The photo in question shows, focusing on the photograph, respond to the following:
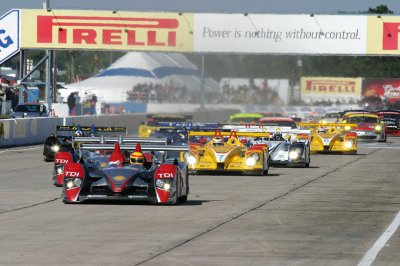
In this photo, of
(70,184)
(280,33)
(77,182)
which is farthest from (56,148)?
(280,33)

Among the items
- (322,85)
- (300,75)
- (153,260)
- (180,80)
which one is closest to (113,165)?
(153,260)

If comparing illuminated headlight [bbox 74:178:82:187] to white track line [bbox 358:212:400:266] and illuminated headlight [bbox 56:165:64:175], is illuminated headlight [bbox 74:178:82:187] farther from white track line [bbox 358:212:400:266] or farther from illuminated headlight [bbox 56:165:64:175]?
white track line [bbox 358:212:400:266]

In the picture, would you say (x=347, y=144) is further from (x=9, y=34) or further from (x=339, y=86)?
(x=339, y=86)

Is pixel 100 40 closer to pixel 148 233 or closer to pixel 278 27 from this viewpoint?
pixel 278 27

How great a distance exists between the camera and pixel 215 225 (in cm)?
1708

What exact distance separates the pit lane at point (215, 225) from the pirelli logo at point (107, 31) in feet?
103

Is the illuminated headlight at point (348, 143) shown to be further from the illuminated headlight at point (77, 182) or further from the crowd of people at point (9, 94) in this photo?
the crowd of people at point (9, 94)

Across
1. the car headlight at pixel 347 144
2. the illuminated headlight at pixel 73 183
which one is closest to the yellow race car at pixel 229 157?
the illuminated headlight at pixel 73 183

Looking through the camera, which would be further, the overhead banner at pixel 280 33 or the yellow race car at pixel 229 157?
the overhead banner at pixel 280 33

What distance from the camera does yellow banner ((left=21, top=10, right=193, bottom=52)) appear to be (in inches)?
2331

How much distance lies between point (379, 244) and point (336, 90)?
311 ft

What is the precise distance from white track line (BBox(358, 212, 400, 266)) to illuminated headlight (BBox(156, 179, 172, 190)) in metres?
3.66

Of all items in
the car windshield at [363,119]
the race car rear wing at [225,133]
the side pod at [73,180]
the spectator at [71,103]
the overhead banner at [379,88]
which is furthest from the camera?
the overhead banner at [379,88]

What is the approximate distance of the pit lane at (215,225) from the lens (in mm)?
13484
